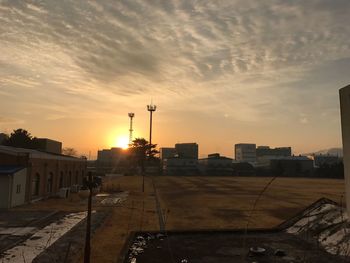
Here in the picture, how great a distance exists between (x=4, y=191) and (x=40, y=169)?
752 centimetres

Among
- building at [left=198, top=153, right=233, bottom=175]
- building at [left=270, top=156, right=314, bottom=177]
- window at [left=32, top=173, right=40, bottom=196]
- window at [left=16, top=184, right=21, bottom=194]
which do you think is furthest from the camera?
building at [left=198, top=153, right=233, bottom=175]

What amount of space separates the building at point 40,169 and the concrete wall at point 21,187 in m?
0.57

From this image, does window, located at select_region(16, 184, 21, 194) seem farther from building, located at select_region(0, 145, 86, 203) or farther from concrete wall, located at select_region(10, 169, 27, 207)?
building, located at select_region(0, 145, 86, 203)

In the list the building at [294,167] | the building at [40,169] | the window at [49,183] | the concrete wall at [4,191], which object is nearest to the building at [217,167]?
the building at [294,167]

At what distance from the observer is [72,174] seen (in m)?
54.2

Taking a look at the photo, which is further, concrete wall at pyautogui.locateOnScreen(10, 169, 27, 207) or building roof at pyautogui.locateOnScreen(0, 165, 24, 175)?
concrete wall at pyautogui.locateOnScreen(10, 169, 27, 207)

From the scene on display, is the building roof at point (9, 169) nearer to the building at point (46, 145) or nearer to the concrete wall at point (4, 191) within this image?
the concrete wall at point (4, 191)

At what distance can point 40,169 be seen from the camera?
127ft

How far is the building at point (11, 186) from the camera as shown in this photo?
3117 centimetres

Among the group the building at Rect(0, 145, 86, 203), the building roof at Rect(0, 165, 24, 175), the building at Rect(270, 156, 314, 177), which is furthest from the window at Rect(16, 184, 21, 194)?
the building at Rect(270, 156, 314, 177)

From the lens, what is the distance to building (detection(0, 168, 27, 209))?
31172 mm

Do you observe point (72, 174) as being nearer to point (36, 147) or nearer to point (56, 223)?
point (36, 147)

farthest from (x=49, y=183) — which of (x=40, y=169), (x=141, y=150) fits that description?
(x=141, y=150)

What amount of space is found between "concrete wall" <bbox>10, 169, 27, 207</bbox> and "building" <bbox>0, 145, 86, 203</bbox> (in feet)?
1.85
